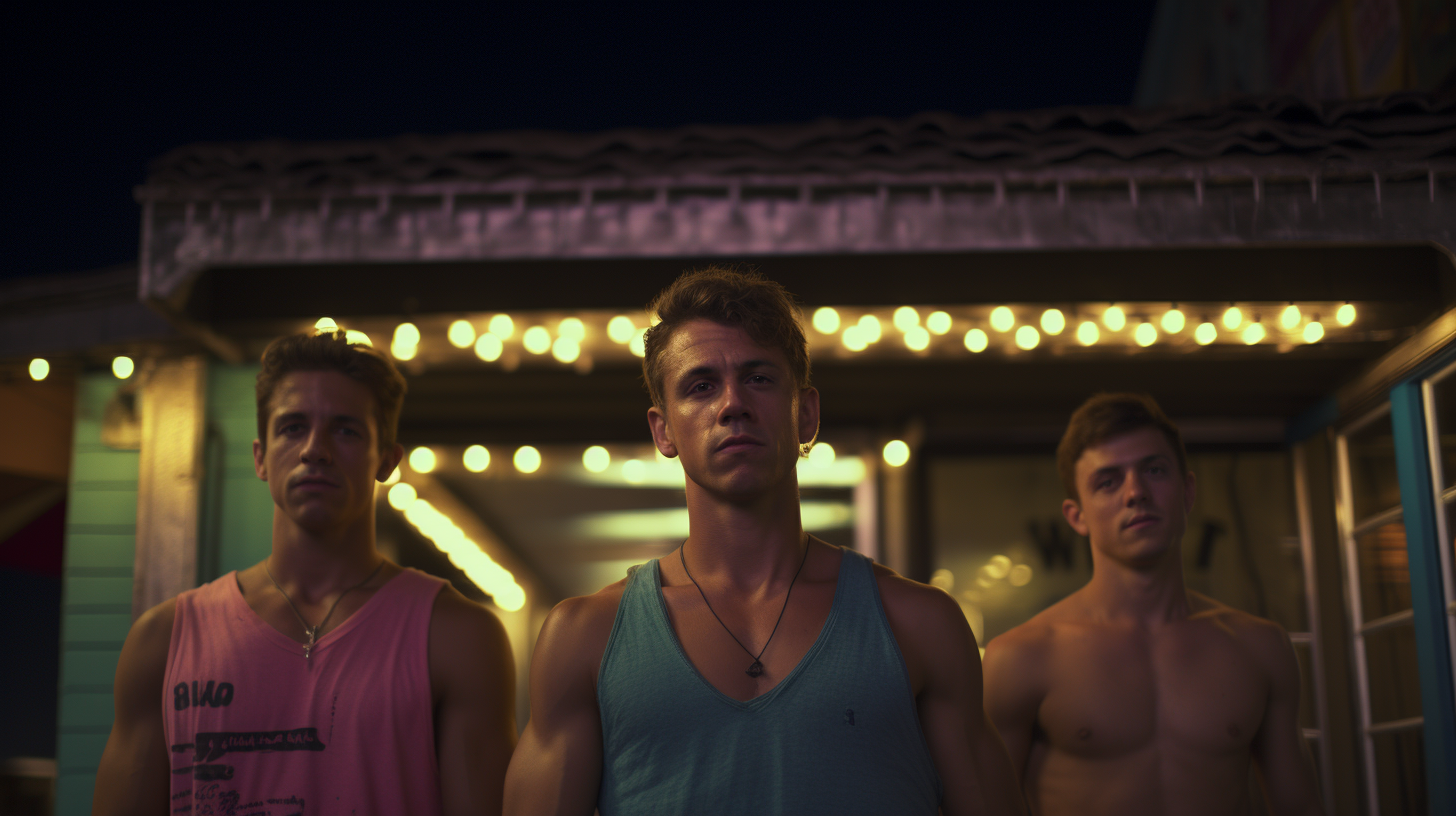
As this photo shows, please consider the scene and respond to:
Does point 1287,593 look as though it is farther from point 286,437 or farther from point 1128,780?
point 286,437

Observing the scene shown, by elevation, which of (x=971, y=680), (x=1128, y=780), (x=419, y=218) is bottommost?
(x=1128, y=780)

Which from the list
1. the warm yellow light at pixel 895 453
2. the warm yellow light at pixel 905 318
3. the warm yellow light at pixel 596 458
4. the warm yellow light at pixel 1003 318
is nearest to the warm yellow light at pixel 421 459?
the warm yellow light at pixel 596 458

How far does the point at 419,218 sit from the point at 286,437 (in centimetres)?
209

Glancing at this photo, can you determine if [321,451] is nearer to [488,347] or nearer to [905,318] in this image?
[488,347]

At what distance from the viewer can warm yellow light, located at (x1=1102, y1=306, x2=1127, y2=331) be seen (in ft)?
17.1

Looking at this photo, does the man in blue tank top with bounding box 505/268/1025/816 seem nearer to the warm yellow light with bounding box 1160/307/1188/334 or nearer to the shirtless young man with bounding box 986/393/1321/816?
the shirtless young man with bounding box 986/393/1321/816

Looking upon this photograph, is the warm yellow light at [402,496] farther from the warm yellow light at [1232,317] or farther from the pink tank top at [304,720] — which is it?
the warm yellow light at [1232,317]

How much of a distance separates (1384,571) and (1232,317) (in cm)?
162

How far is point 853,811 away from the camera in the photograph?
189cm

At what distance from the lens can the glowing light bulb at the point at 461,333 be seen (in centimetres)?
529

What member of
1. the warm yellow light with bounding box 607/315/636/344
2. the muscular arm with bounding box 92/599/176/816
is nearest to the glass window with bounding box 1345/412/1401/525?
the warm yellow light with bounding box 607/315/636/344

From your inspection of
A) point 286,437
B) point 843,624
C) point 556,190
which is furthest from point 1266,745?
point 556,190

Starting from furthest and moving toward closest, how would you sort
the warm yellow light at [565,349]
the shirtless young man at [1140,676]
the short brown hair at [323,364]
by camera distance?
1. the warm yellow light at [565,349]
2. the shirtless young man at [1140,676]
3. the short brown hair at [323,364]

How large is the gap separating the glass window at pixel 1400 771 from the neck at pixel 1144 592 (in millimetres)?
2521
